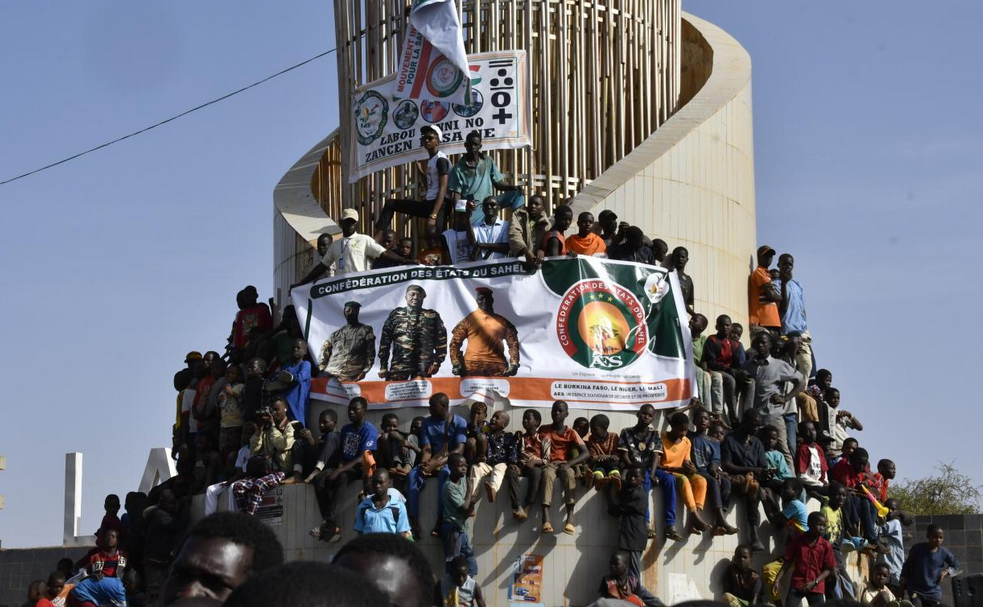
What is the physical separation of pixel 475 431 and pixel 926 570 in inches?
178

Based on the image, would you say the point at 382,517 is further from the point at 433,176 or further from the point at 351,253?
the point at 433,176

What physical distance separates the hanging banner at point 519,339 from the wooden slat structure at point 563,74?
1960mm

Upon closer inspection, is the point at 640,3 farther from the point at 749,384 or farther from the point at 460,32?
the point at 749,384

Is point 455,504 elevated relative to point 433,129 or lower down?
lower down

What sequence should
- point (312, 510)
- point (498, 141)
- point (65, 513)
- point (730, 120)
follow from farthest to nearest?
point (65, 513), point (730, 120), point (498, 141), point (312, 510)

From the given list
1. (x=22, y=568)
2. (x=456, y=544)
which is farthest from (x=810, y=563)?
(x=22, y=568)

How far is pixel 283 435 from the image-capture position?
47.5 ft

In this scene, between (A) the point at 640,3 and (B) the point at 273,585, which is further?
(A) the point at 640,3

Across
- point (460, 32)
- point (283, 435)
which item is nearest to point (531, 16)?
point (460, 32)

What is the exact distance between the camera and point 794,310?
55.2 feet

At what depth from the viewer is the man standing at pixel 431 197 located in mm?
15516

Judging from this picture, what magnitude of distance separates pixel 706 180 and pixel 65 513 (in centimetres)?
1041

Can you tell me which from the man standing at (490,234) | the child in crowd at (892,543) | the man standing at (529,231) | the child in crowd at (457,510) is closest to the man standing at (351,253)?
the man standing at (490,234)

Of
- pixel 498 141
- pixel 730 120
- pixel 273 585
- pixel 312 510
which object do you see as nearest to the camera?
pixel 273 585
